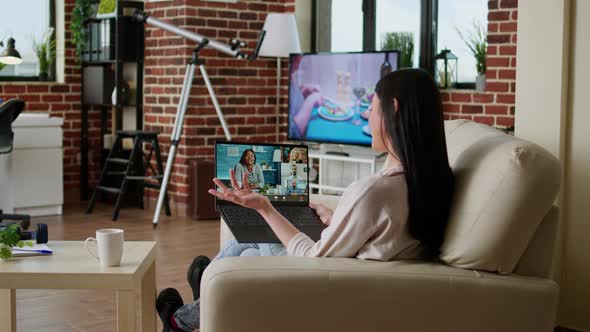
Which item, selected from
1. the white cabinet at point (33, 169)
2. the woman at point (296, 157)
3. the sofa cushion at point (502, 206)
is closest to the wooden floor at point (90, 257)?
the white cabinet at point (33, 169)

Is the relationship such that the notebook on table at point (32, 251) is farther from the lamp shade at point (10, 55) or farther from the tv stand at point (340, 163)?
the lamp shade at point (10, 55)

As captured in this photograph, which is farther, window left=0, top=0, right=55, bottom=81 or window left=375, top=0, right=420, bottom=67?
window left=0, top=0, right=55, bottom=81

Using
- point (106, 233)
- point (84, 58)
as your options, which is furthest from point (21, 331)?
point (84, 58)

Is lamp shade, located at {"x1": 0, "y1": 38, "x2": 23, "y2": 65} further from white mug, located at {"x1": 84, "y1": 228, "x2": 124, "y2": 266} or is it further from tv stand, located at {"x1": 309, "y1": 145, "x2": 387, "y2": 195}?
white mug, located at {"x1": 84, "y1": 228, "x2": 124, "y2": 266}

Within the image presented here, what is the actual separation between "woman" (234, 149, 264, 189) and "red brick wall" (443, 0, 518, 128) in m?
2.81

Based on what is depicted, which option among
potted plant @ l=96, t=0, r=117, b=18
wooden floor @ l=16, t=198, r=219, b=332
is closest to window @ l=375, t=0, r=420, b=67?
wooden floor @ l=16, t=198, r=219, b=332

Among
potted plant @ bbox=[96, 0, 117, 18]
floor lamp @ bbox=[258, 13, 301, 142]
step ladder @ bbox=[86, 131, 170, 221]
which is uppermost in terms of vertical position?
potted plant @ bbox=[96, 0, 117, 18]

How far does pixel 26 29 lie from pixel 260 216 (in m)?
4.83

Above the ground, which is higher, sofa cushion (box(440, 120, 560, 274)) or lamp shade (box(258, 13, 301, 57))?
lamp shade (box(258, 13, 301, 57))

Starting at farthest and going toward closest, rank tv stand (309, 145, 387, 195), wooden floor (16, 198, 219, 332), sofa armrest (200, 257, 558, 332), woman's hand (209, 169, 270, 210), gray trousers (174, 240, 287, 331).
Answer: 1. tv stand (309, 145, 387, 195)
2. wooden floor (16, 198, 219, 332)
3. gray trousers (174, 240, 287, 331)
4. woman's hand (209, 169, 270, 210)
5. sofa armrest (200, 257, 558, 332)

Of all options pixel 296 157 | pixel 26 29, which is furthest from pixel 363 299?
pixel 26 29

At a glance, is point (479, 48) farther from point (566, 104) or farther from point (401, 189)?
point (401, 189)

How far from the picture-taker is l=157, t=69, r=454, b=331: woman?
2275mm

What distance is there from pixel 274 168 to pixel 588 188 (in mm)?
1084
